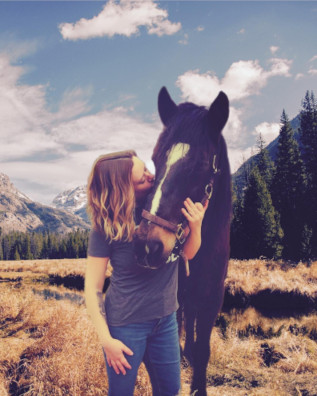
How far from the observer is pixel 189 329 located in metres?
2.75

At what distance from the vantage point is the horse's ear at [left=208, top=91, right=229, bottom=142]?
222cm

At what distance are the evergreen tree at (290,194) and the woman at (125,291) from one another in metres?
23.7

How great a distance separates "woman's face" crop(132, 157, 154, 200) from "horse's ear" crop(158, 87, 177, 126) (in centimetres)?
62

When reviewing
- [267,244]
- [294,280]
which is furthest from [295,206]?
[294,280]

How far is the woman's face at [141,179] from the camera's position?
→ 2.04 metres

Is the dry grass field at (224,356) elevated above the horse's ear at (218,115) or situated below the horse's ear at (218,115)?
below

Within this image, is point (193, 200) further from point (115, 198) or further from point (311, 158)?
point (311, 158)

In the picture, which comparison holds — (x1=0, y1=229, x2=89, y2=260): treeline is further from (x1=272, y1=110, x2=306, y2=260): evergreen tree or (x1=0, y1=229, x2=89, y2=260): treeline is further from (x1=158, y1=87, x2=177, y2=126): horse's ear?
(x1=158, y1=87, x2=177, y2=126): horse's ear

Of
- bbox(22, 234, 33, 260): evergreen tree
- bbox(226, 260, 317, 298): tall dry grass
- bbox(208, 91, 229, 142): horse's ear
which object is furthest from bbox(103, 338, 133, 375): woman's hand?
bbox(22, 234, 33, 260): evergreen tree

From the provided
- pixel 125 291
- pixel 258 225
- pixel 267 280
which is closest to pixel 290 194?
pixel 258 225

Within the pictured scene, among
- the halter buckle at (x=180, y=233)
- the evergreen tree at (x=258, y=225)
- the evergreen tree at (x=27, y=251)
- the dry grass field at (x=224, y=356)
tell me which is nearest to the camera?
the halter buckle at (x=180, y=233)

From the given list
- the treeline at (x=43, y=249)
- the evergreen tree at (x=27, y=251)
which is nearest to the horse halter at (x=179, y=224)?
the treeline at (x=43, y=249)

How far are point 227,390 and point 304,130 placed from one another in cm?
2663

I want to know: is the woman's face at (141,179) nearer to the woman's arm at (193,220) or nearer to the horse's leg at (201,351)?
the woman's arm at (193,220)
